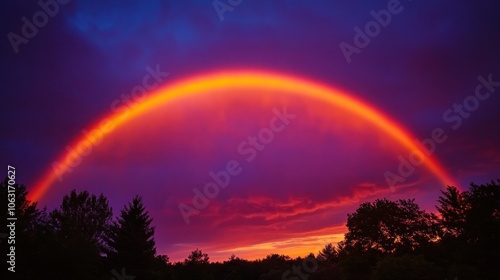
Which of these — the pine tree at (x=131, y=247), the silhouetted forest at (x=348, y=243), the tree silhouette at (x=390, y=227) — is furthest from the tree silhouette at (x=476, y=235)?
the pine tree at (x=131, y=247)

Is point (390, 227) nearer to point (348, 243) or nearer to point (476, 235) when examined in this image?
point (348, 243)

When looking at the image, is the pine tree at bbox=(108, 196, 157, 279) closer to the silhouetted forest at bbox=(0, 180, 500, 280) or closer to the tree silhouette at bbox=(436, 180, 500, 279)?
the silhouetted forest at bbox=(0, 180, 500, 280)

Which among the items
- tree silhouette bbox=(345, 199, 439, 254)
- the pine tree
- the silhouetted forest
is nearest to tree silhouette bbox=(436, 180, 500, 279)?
the silhouetted forest

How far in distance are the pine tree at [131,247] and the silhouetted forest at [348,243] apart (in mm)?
125

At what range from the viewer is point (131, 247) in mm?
45906

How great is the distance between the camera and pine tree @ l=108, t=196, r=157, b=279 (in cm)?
4447

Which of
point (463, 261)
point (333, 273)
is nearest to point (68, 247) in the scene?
point (463, 261)

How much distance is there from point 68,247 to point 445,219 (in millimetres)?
54458

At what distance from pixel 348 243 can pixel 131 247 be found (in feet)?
120

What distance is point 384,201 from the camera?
6400 centimetres

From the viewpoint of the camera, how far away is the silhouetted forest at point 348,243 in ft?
87.1

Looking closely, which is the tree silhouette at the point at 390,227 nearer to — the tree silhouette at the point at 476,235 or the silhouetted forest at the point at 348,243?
the silhouetted forest at the point at 348,243

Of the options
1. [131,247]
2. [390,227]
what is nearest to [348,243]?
[390,227]

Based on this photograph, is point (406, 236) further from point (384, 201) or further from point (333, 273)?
point (333, 273)
